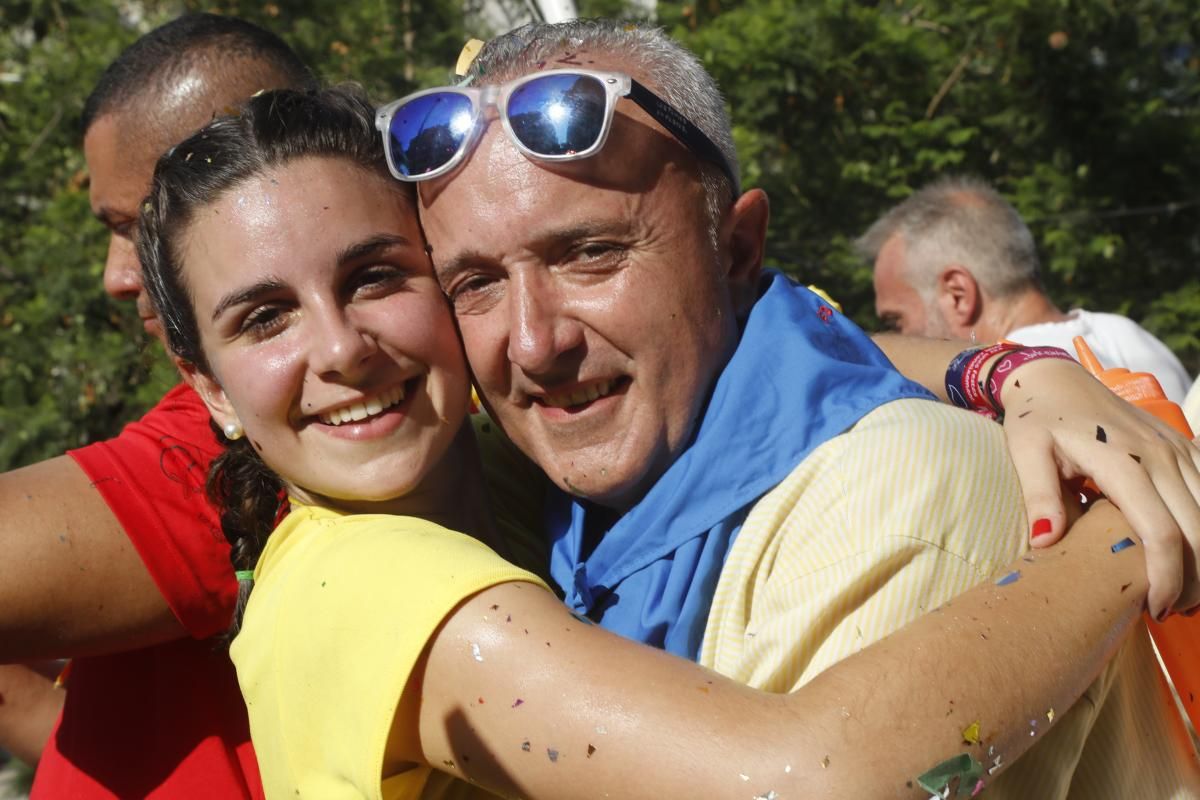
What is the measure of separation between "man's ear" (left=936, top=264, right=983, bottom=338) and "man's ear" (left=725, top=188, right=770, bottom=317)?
147 inches

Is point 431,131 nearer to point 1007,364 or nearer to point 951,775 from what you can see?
point 1007,364

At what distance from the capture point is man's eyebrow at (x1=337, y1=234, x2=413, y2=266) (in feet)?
6.62

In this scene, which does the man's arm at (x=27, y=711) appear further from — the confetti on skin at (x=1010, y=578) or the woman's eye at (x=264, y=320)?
the confetti on skin at (x=1010, y=578)

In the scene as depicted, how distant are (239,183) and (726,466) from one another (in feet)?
3.10

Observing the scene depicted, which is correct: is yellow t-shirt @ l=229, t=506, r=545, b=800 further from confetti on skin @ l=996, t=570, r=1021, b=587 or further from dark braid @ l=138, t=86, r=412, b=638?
confetti on skin @ l=996, t=570, r=1021, b=587

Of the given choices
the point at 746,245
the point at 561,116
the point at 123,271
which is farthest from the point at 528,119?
the point at 123,271

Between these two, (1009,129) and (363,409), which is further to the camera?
(1009,129)

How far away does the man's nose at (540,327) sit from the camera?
197 cm

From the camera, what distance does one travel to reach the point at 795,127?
7602 mm

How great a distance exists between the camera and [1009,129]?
7742 mm

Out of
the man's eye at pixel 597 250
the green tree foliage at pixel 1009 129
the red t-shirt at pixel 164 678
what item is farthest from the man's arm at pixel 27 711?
the green tree foliage at pixel 1009 129

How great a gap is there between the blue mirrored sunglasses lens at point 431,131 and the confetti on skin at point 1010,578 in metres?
1.08

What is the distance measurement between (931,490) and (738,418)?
346 mm

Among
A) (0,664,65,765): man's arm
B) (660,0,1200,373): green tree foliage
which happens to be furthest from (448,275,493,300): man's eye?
(660,0,1200,373): green tree foliage
